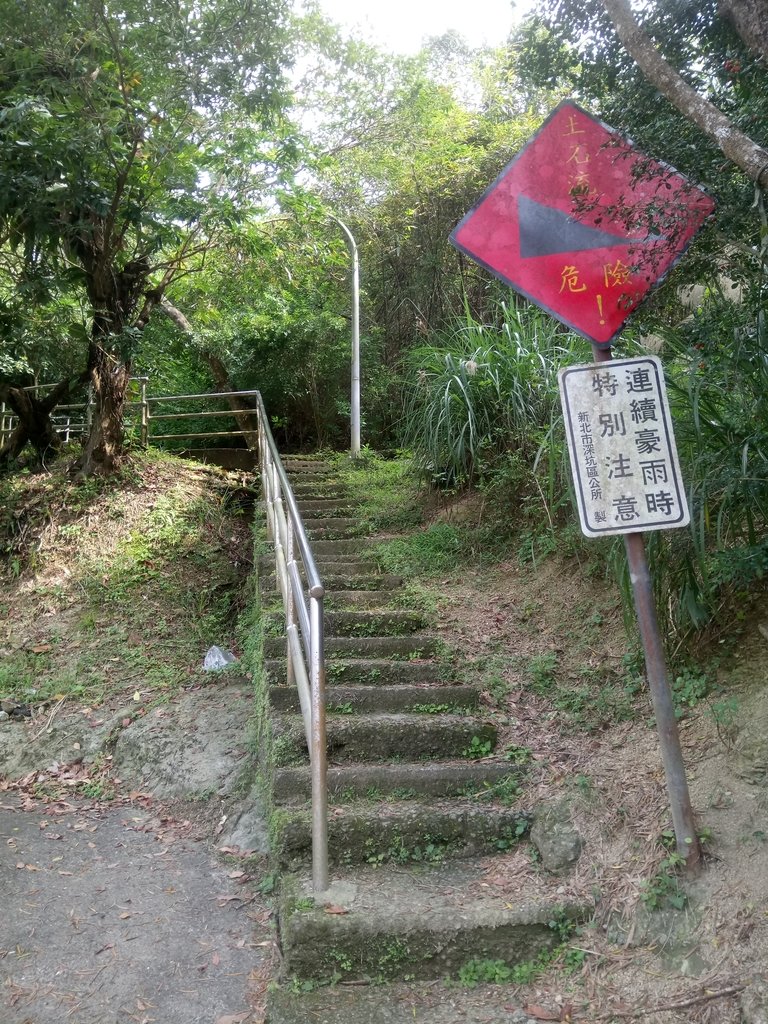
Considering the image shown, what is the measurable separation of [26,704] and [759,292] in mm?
5430

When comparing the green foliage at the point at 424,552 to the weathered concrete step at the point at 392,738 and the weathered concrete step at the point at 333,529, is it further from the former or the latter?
the weathered concrete step at the point at 392,738

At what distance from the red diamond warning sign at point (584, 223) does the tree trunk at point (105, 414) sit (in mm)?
5472

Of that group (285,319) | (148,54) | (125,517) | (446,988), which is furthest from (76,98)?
(446,988)

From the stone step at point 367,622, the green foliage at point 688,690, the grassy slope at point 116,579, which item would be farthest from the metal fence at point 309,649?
the green foliage at point 688,690

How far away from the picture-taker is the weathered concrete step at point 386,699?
4285mm

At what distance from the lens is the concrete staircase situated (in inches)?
117

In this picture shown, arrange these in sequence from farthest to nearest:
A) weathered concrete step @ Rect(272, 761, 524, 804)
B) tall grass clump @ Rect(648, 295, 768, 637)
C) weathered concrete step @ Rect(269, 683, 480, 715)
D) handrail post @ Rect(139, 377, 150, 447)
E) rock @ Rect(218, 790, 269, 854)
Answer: handrail post @ Rect(139, 377, 150, 447) < weathered concrete step @ Rect(269, 683, 480, 715) < rock @ Rect(218, 790, 269, 854) < weathered concrete step @ Rect(272, 761, 524, 804) < tall grass clump @ Rect(648, 295, 768, 637)

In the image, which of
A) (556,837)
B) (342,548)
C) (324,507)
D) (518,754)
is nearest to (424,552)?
(342,548)

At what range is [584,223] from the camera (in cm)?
326

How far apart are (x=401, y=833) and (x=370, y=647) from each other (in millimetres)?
1469

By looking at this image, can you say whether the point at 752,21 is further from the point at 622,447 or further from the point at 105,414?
the point at 105,414

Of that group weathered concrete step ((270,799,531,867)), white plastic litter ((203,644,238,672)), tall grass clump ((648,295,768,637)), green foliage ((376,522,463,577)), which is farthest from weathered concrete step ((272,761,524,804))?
white plastic litter ((203,644,238,672))

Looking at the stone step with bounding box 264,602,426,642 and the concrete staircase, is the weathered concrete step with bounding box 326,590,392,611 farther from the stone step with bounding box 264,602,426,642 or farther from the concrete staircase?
the stone step with bounding box 264,602,426,642

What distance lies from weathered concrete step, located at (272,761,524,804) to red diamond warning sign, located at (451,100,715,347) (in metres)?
2.07
